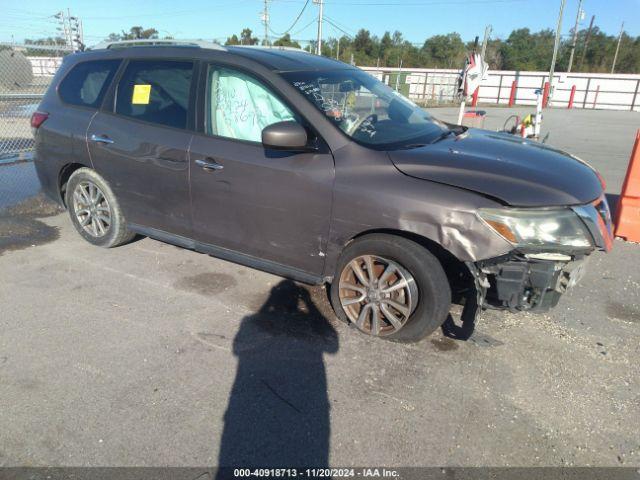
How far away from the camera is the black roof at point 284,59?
3473mm

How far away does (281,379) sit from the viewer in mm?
2820

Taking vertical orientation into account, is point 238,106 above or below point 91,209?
above

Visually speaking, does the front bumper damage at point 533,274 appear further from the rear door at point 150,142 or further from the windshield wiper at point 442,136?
the rear door at point 150,142

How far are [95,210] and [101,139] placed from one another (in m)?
0.79

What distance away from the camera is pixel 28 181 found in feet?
24.0

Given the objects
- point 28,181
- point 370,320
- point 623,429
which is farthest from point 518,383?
point 28,181

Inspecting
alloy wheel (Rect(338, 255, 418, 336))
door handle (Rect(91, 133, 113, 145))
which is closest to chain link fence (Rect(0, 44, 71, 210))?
door handle (Rect(91, 133, 113, 145))

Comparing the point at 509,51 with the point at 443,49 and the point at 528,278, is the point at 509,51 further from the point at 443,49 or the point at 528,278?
the point at 528,278

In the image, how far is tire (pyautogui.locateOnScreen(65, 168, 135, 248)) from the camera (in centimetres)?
442

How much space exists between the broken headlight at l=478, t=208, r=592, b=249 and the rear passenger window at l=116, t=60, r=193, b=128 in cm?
252

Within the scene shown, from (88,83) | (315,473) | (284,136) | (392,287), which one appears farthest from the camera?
(88,83)

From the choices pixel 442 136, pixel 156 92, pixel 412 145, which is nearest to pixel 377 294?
pixel 412 145

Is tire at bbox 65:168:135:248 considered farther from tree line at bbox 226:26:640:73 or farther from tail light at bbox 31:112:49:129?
tree line at bbox 226:26:640:73

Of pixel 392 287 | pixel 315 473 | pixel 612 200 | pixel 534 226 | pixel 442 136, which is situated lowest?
pixel 315 473
